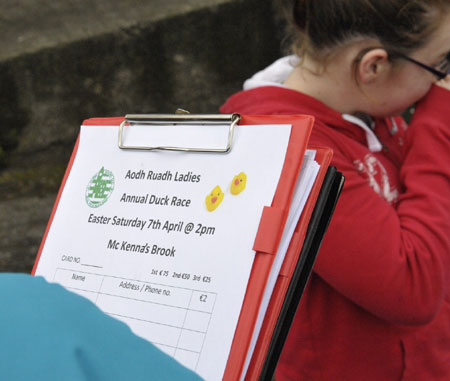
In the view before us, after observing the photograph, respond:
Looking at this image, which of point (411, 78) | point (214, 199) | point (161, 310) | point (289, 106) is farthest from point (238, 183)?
point (411, 78)

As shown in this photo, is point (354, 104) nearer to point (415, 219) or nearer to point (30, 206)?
point (415, 219)

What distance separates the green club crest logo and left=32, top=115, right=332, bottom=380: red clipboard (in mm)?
251

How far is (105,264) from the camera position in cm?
66

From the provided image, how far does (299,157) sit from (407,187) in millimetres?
483

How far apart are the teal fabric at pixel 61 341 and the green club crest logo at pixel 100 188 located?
11.8 inches

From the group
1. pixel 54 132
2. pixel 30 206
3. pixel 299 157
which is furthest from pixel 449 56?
pixel 30 206

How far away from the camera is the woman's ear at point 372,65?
3.21ft

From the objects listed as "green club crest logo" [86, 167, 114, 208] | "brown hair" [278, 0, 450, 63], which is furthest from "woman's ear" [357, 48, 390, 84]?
"green club crest logo" [86, 167, 114, 208]

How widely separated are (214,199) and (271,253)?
11cm

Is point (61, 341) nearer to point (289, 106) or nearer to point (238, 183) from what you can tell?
point (238, 183)

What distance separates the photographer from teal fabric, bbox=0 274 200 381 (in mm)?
347

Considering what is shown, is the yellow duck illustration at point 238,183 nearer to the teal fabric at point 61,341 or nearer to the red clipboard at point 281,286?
the red clipboard at point 281,286

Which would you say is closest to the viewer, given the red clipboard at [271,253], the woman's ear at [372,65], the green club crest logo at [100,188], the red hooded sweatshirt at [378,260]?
the red clipboard at [271,253]

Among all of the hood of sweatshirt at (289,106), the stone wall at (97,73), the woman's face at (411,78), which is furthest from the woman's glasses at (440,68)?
the stone wall at (97,73)
